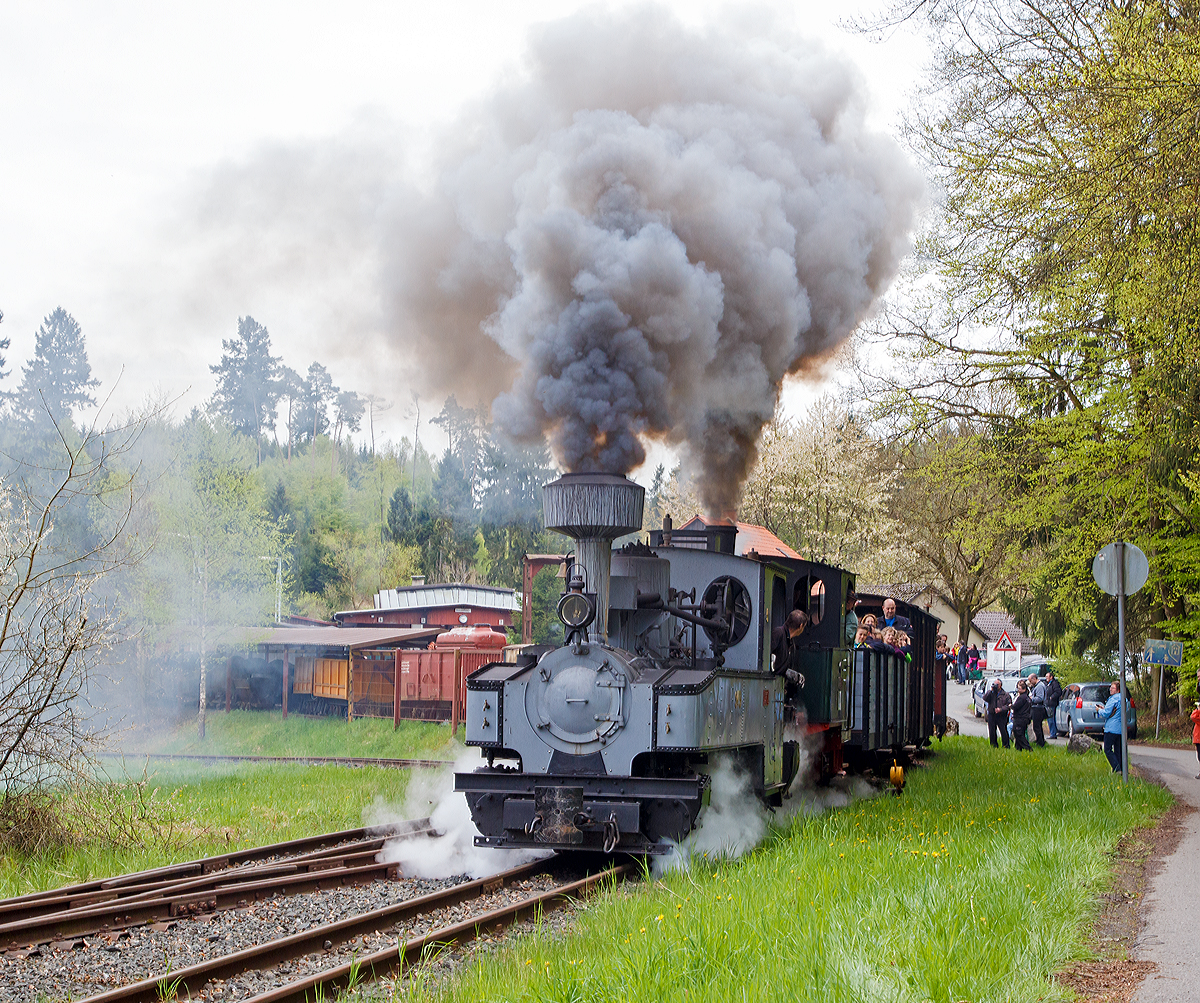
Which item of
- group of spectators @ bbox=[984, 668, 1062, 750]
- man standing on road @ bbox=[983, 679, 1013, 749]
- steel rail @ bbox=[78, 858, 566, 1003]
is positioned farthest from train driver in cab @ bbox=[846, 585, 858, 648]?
man standing on road @ bbox=[983, 679, 1013, 749]

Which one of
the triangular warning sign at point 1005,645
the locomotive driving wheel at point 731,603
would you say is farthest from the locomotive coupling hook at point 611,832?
the triangular warning sign at point 1005,645

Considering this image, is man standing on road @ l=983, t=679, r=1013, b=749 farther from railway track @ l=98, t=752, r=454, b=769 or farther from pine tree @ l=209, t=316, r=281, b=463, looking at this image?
pine tree @ l=209, t=316, r=281, b=463

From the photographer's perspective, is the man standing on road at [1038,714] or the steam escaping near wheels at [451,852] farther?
the man standing on road at [1038,714]

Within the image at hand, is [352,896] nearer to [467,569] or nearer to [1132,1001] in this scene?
[1132,1001]

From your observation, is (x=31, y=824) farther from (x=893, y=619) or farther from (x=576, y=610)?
(x=893, y=619)

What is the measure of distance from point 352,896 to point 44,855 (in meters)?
3.64

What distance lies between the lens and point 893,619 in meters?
15.9

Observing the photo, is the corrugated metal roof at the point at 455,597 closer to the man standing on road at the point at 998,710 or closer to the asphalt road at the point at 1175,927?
the man standing on road at the point at 998,710

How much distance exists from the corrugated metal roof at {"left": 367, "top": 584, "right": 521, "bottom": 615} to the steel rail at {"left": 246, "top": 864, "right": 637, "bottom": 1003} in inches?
1292

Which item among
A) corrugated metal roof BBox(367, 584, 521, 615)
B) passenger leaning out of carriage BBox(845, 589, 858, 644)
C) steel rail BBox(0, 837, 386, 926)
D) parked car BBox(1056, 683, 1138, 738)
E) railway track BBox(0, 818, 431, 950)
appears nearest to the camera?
railway track BBox(0, 818, 431, 950)

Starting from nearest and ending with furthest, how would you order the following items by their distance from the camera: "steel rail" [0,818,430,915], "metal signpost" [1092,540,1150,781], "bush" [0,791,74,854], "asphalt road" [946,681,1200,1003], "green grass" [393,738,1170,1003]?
"green grass" [393,738,1170,1003] < "asphalt road" [946,681,1200,1003] < "steel rail" [0,818,430,915] < "bush" [0,791,74,854] < "metal signpost" [1092,540,1150,781]

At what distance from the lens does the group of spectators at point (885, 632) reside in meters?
13.3

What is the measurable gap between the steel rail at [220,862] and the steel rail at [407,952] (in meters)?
2.58

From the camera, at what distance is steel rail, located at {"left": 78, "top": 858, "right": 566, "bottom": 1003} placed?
16.9ft
